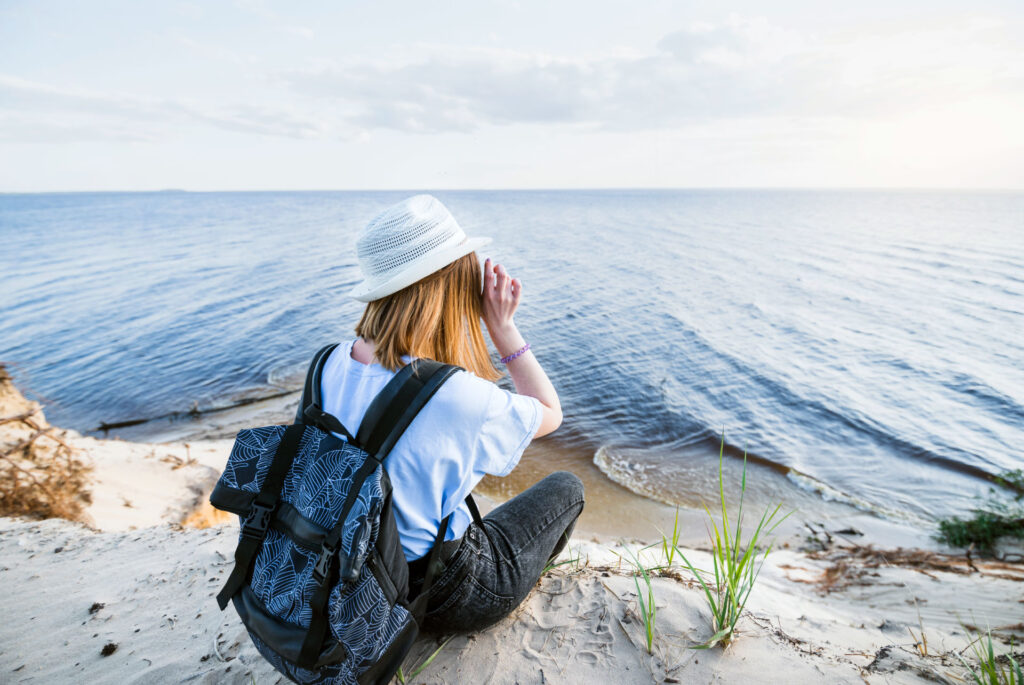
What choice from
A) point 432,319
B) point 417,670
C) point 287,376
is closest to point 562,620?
point 417,670

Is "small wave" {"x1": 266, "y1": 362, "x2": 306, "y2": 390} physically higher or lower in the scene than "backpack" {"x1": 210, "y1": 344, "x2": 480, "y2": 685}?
lower

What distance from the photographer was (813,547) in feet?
18.6

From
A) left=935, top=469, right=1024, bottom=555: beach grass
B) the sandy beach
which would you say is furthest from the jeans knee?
left=935, top=469, right=1024, bottom=555: beach grass

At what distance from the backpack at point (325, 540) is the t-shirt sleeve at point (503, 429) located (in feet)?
0.70

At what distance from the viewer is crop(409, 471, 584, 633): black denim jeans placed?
2.13 meters

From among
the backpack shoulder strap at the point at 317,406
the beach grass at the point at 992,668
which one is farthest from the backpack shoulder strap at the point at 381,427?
the beach grass at the point at 992,668

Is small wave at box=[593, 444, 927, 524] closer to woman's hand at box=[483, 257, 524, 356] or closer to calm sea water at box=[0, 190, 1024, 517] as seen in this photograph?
calm sea water at box=[0, 190, 1024, 517]

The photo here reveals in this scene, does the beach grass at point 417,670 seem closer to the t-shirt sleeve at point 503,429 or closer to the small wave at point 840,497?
the t-shirt sleeve at point 503,429

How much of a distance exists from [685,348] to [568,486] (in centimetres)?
1017

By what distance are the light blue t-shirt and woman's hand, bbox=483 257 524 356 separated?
17.5 inches

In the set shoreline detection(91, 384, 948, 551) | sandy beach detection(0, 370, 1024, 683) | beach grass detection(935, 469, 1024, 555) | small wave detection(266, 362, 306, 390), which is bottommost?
small wave detection(266, 362, 306, 390)

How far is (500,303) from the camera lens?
7.18 ft

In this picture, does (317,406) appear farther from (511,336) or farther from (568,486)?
(568,486)

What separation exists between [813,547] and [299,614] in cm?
596
